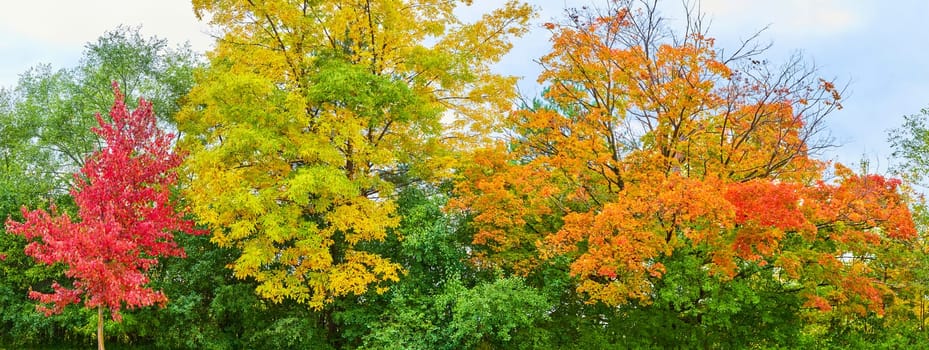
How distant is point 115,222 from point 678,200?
10.4 m

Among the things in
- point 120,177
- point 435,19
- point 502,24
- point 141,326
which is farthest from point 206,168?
point 502,24

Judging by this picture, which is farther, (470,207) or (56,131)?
(56,131)

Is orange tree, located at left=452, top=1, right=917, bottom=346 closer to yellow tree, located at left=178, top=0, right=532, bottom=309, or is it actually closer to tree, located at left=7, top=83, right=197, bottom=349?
yellow tree, located at left=178, top=0, right=532, bottom=309

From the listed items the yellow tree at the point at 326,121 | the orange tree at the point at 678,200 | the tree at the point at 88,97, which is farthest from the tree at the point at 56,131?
the orange tree at the point at 678,200

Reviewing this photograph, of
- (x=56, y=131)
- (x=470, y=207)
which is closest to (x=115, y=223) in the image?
(x=470, y=207)

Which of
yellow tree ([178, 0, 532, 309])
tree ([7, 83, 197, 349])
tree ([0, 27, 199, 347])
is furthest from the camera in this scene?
tree ([0, 27, 199, 347])

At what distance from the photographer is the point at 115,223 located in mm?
12719

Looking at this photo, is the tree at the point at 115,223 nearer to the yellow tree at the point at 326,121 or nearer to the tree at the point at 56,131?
the yellow tree at the point at 326,121

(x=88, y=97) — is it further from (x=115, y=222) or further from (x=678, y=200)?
(x=678, y=200)

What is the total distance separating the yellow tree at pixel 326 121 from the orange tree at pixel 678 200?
5.63 feet

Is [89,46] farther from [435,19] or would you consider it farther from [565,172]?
[565,172]

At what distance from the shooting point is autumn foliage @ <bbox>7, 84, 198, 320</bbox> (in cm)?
1257

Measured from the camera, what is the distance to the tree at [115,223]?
41.2 feet

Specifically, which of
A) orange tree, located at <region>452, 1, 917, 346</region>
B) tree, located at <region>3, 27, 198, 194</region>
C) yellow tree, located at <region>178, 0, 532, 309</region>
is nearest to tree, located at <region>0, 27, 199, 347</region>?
tree, located at <region>3, 27, 198, 194</region>
